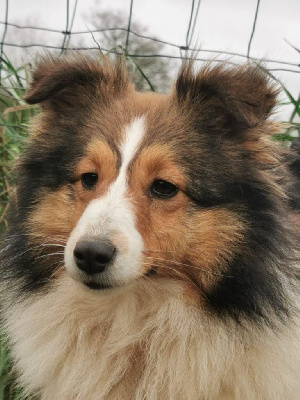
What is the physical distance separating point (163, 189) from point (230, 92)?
0.51 meters

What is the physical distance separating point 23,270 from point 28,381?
1.85ft

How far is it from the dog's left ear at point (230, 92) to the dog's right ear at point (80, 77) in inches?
13.5

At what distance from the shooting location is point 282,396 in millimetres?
2629

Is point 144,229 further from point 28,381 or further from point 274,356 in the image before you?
point 28,381

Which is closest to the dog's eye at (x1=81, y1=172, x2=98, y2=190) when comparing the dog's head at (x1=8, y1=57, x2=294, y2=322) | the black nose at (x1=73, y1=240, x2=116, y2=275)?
the dog's head at (x1=8, y1=57, x2=294, y2=322)

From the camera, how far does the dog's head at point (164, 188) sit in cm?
241

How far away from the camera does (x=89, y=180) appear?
2.65m

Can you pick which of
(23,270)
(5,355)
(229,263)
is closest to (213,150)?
(229,263)

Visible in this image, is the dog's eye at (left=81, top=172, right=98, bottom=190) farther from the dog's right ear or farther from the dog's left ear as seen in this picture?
the dog's left ear

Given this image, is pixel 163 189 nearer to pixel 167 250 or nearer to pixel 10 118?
pixel 167 250

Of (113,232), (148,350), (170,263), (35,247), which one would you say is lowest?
(148,350)

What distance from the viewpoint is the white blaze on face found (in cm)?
231

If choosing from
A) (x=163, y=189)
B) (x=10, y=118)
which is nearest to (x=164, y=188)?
(x=163, y=189)

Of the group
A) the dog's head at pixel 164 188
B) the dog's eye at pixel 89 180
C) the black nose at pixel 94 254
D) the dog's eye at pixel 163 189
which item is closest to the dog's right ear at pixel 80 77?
the dog's head at pixel 164 188
